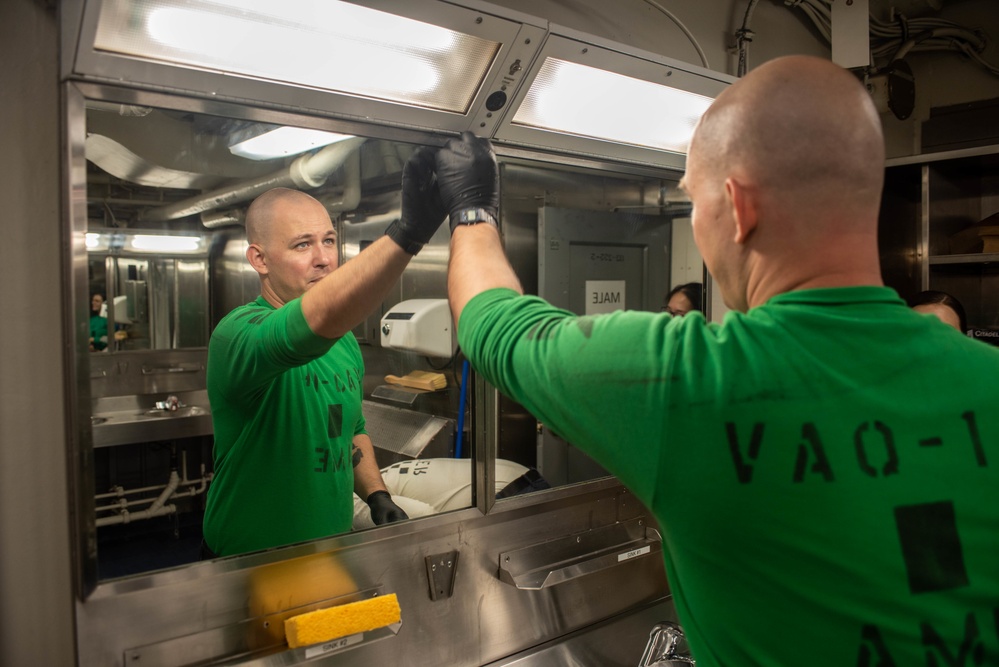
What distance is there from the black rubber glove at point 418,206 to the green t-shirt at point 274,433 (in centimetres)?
21

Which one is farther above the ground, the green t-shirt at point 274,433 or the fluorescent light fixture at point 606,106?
the fluorescent light fixture at point 606,106

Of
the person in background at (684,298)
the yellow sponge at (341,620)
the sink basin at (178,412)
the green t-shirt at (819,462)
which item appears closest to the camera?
the green t-shirt at (819,462)

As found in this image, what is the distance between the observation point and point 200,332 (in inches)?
48.9

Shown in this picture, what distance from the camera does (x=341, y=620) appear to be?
1.16m

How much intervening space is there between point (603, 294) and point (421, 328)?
877 millimetres

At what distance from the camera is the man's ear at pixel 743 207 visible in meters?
0.77

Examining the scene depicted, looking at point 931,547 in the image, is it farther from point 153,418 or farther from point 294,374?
point 153,418

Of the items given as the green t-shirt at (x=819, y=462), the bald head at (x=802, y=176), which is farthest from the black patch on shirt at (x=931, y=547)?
the bald head at (x=802, y=176)

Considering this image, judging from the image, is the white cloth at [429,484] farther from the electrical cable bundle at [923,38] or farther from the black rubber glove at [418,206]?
the electrical cable bundle at [923,38]

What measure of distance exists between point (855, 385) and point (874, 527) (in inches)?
5.5

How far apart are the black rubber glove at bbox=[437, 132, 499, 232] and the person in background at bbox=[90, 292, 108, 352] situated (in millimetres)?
547

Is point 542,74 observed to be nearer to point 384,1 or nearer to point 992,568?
point 384,1

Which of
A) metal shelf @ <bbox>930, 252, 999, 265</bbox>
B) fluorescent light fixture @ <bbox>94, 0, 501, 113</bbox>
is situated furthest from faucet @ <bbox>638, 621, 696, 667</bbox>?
metal shelf @ <bbox>930, 252, 999, 265</bbox>

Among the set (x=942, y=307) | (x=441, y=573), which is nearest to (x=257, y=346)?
(x=441, y=573)
